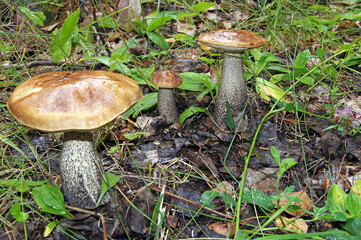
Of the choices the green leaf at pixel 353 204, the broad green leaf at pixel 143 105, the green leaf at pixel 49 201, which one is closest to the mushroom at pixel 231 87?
the broad green leaf at pixel 143 105

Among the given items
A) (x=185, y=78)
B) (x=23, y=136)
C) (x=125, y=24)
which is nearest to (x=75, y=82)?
(x=23, y=136)

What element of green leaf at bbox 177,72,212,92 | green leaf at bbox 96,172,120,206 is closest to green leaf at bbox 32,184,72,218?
green leaf at bbox 96,172,120,206

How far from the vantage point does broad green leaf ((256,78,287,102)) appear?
8.90 feet

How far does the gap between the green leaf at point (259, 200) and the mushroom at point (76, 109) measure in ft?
3.02

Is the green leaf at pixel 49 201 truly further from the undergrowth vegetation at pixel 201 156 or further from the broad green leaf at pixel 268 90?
the broad green leaf at pixel 268 90

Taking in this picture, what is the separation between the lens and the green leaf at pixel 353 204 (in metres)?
1.56

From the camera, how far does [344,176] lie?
→ 2055 mm

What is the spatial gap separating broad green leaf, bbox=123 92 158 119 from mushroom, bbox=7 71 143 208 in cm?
80

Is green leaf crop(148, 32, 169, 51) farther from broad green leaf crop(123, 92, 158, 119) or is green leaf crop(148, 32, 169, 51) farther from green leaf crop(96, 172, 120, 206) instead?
green leaf crop(96, 172, 120, 206)

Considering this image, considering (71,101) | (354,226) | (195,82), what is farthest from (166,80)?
(354,226)

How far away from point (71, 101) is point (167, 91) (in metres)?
1.23

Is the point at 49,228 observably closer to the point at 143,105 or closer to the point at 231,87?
the point at 143,105

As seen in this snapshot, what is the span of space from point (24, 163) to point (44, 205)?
617 mm

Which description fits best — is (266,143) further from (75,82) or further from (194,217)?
(75,82)
